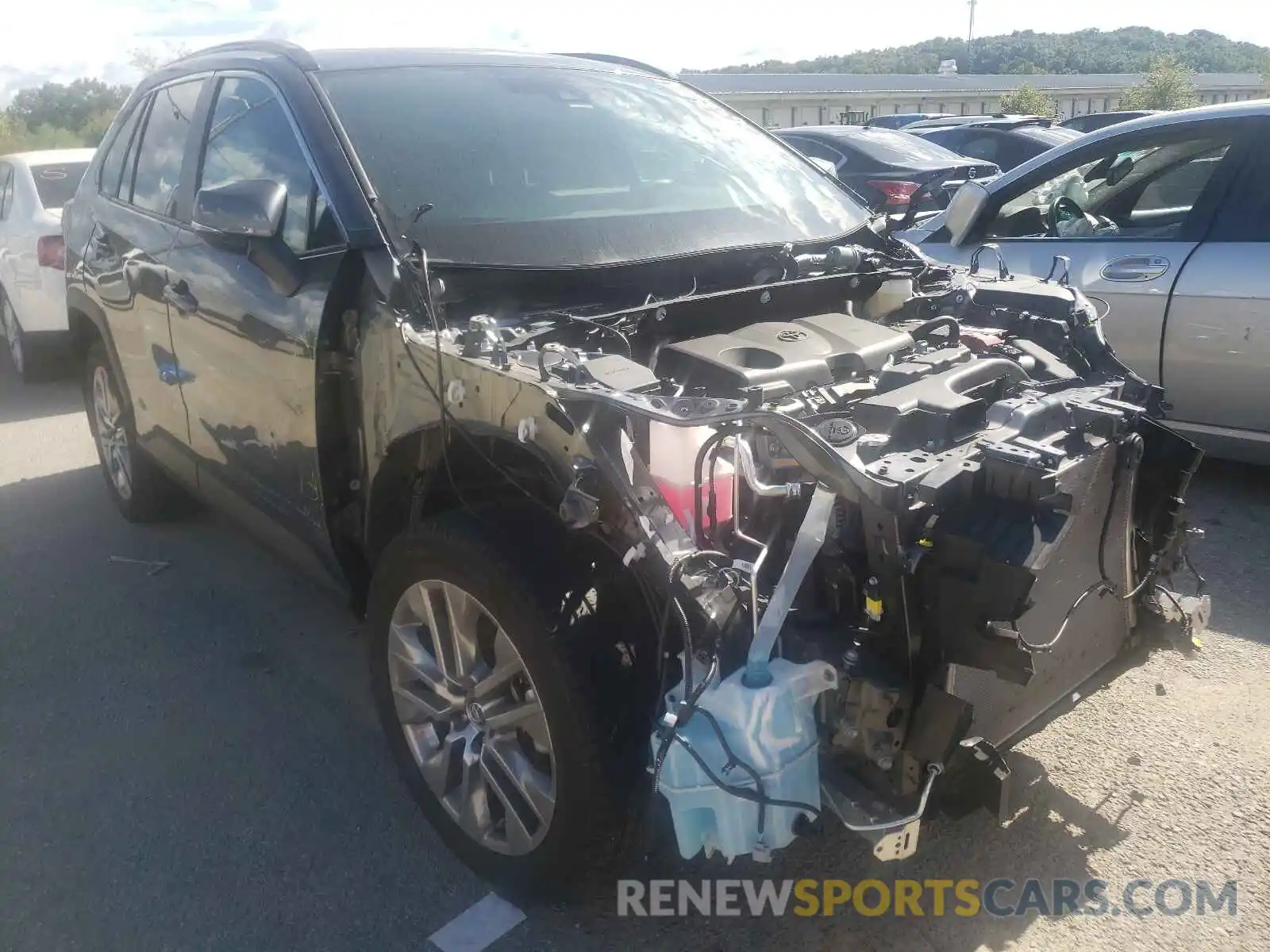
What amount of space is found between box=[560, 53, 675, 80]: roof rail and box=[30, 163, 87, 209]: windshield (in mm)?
5435

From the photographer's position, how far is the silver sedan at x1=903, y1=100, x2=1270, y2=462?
447cm

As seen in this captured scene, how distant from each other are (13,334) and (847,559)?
8215 mm

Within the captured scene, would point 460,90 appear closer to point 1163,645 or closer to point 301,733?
point 301,733

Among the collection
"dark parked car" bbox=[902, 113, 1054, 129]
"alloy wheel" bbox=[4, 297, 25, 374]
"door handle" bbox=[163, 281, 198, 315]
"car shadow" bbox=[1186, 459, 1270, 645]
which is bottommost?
"car shadow" bbox=[1186, 459, 1270, 645]

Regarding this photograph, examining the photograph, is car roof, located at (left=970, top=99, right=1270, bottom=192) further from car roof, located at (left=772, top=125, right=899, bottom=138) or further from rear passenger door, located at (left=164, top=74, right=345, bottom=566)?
car roof, located at (left=772, top=125, right=899, bottom=138)

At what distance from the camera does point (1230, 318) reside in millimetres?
4453

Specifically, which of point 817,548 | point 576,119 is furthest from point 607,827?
point 576,119

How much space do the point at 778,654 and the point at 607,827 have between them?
1.80 ft

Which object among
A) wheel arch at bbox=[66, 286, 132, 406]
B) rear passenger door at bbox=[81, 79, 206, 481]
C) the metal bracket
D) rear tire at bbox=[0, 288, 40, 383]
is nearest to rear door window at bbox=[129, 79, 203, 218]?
rear passenger door at bbox=[81, 79, 206, 481]

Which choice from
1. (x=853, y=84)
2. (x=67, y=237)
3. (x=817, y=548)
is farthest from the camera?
(x=853, y=84)

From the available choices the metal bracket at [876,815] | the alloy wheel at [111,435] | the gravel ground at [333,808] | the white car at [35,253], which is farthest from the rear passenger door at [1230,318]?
the white car at [35,253]

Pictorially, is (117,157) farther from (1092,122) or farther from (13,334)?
(1092,122)

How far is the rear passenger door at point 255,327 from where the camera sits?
9.88 feet

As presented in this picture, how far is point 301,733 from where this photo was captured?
3.38m
